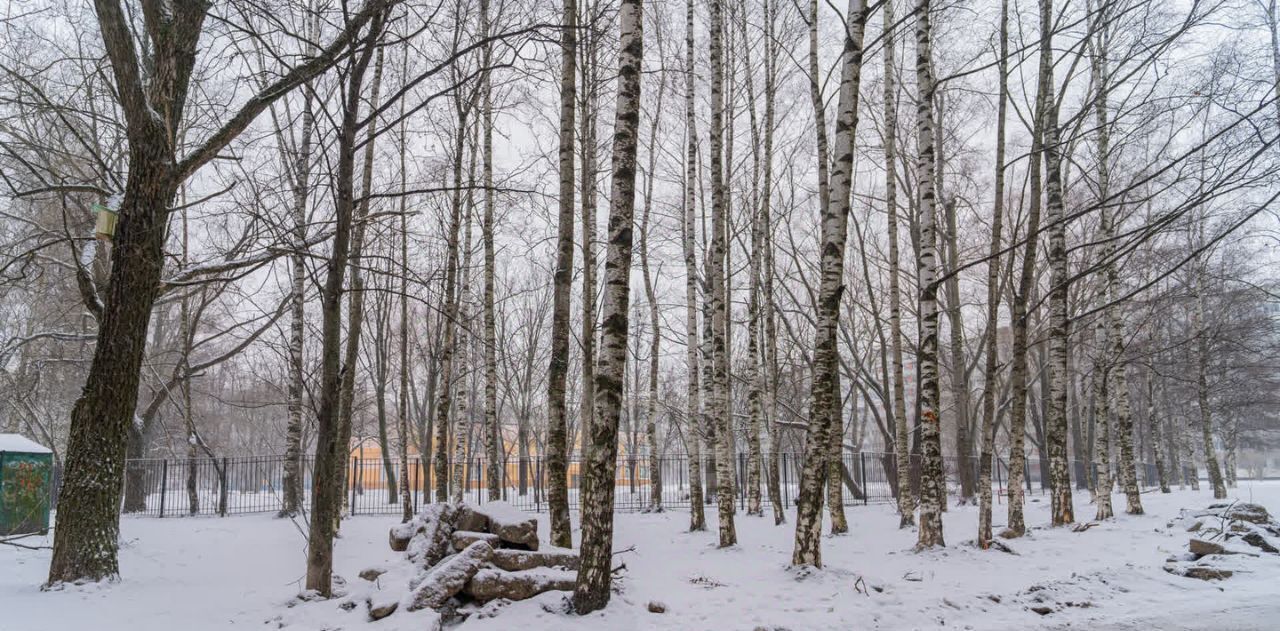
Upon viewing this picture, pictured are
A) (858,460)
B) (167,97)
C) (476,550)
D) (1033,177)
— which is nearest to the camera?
(476,550)

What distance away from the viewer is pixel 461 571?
5641 mm

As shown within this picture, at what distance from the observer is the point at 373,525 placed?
13789mm

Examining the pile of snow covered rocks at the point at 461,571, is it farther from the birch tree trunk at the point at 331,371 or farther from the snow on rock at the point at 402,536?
the birch tree trunk at the point at 331,371

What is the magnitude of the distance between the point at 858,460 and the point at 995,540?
11206mm

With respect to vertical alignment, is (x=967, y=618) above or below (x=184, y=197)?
below

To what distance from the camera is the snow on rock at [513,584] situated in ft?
18.3

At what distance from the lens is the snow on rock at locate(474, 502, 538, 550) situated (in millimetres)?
6379

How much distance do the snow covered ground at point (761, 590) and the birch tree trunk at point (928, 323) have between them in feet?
2.02

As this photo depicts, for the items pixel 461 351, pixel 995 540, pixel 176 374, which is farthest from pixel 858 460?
pixel 176 374

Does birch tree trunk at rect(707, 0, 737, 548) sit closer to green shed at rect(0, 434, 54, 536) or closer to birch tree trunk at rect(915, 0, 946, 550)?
birch tree trunk at rect(915, 0, 946, 550)

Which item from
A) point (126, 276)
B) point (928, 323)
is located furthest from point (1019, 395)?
point (126, 276)

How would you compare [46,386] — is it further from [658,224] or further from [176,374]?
[658,224]

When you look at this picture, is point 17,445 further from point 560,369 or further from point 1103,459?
point 1103,459

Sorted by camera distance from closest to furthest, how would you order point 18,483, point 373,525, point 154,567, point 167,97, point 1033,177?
point 167,97 < point 154,567 < point 18,483 < point 1033,177 < point 373,525
